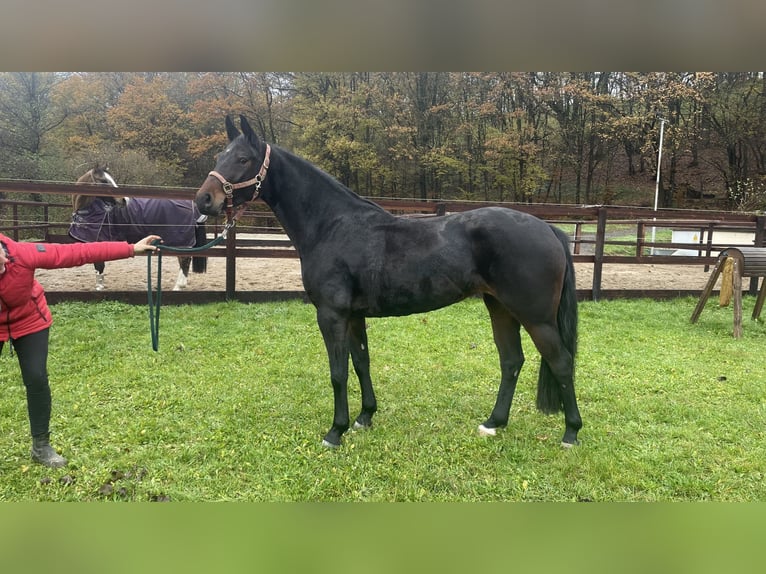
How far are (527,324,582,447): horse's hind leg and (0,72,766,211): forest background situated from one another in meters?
17.5

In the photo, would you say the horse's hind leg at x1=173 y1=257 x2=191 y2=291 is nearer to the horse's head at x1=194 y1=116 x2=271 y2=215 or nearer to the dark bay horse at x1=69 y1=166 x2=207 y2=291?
the dark bay horse at x1=69 y1=166 x2=207 y2=291

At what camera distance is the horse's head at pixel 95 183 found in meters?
7.05

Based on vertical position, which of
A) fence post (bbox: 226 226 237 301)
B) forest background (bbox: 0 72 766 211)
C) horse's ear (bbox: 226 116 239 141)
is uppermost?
forest background (bbox: 0 72 766 211)

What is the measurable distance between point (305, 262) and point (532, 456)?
6.61 ft

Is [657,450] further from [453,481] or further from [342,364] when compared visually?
Answer: [342,364]

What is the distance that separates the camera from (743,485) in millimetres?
2758

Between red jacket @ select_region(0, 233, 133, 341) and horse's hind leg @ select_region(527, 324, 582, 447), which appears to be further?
horse's hind leg @ select_region(527, 324, 582, 447)

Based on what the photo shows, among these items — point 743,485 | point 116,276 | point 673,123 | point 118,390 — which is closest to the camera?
point 743,485

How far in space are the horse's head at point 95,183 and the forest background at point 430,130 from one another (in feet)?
35.0

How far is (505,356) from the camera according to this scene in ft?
11.6

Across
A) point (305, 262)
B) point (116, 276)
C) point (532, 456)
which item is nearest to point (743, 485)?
point (532, 456)

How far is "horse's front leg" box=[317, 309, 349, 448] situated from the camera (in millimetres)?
3211

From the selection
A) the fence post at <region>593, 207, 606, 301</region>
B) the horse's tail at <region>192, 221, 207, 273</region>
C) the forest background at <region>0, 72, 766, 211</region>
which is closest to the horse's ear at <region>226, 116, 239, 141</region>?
the horse's tail at <region>192, 221, 207, 273</region>

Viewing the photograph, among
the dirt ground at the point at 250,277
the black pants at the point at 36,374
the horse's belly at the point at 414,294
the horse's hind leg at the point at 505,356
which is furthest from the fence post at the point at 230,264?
the horse's hind leg at the point at 505,356
